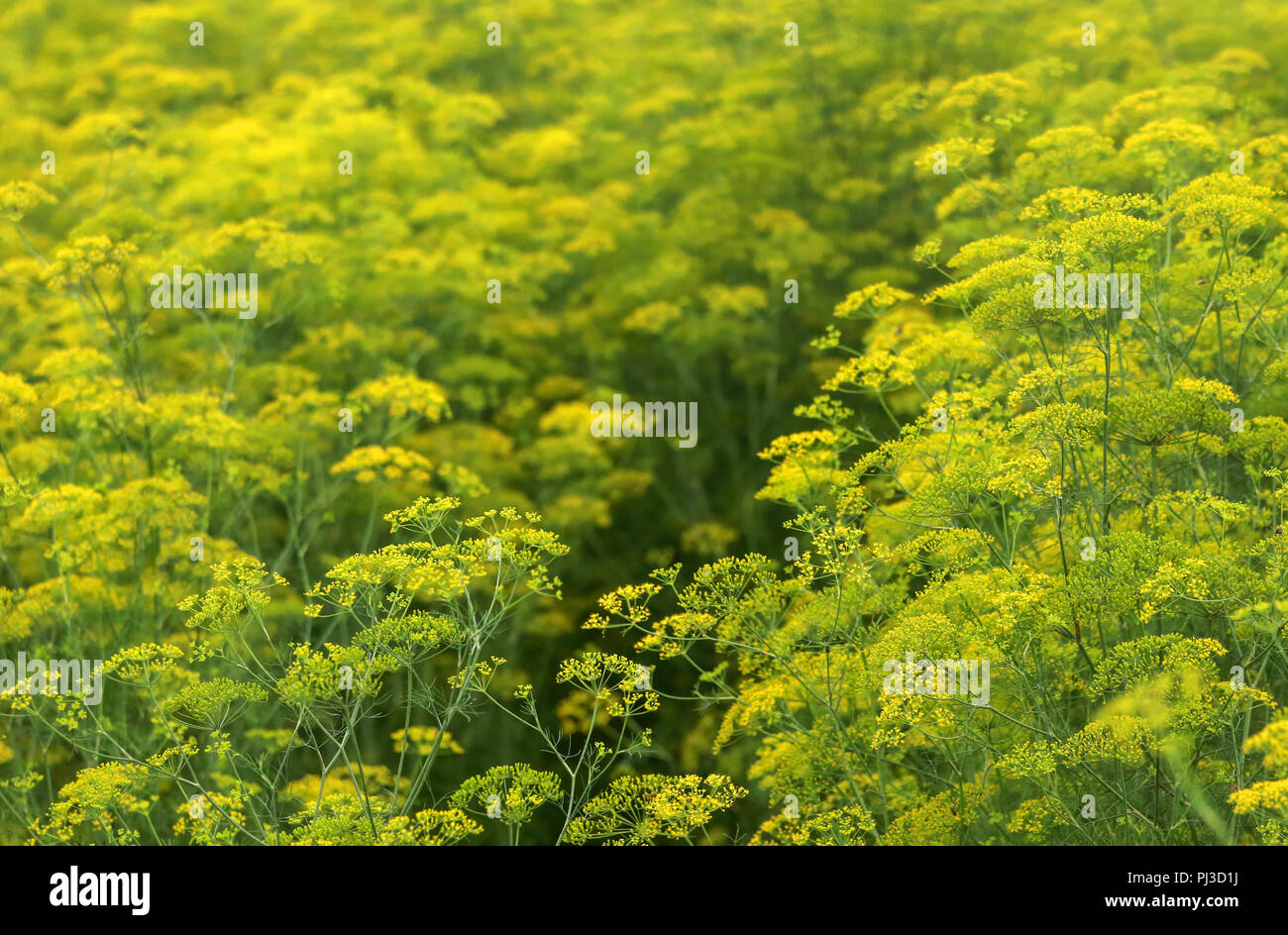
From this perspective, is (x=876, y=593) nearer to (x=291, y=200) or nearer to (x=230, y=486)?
(x=230, y=486)

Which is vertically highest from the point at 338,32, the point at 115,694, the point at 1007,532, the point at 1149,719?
the point at 338,32

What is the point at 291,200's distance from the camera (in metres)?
18.8

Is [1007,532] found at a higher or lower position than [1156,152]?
lower

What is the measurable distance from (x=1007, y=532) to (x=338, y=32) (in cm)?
2231

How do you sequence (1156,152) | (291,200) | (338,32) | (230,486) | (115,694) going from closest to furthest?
(1156,152) → (115,694) → (230,486) → (291,200) → (338,32)

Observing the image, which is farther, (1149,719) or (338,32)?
(338,32)

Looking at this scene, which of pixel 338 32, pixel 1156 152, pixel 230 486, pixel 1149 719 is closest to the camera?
pixel 1149 719

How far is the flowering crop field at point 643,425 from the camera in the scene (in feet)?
29.0

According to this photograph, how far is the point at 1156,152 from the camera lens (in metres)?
11.8

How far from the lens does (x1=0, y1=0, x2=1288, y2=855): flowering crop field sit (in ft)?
29.0

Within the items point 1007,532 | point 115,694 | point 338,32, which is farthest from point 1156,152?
point 338,32

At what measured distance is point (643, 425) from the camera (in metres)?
18.5

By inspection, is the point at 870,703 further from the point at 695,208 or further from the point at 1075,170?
the point at 695,208

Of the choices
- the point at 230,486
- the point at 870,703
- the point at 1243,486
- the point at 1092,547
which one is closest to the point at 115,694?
the point at 230,486
